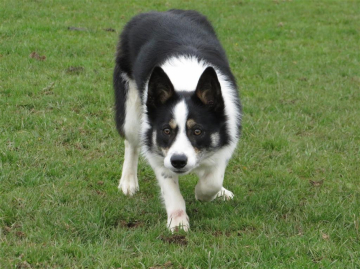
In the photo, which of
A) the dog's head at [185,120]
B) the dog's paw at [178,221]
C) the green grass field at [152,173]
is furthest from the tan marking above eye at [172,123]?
the green grass field at [152,173]

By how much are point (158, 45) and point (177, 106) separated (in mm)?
1279

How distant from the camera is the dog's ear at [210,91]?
502cm

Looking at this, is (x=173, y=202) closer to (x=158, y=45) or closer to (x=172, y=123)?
(x=172, y=123)

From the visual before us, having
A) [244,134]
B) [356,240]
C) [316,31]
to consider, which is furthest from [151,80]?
[316,31]

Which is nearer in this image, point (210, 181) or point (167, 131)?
point (167, 131)

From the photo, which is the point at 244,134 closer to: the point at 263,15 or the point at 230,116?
the point at 230,116

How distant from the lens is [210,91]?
16.8ft

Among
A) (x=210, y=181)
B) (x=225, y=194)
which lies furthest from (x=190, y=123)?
(x=225, y=194)

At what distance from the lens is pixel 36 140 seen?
286 inches

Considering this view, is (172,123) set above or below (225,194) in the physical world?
above

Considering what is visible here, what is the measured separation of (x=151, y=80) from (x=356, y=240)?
2.26 m

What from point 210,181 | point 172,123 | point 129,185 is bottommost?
point 129,185

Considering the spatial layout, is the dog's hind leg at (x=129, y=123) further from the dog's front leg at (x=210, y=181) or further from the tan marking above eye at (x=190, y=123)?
the tan marking above eye at (x=190, y=123)

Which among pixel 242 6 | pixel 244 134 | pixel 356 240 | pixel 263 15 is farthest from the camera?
pixel 242 6
